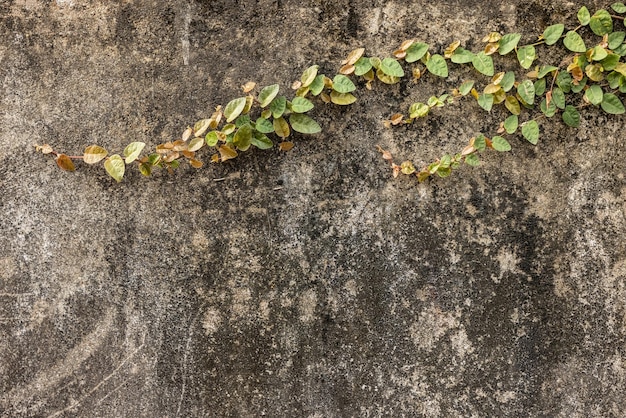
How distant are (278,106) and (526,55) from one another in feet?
3.28

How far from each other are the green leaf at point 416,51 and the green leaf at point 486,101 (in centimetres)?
29

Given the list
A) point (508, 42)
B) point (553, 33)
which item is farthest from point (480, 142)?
point (553, 33)

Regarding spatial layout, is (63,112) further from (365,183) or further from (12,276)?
(365,183)

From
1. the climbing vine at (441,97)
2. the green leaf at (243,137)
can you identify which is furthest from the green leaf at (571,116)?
the green leaf at (243,137)

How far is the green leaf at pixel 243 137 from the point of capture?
1900mm

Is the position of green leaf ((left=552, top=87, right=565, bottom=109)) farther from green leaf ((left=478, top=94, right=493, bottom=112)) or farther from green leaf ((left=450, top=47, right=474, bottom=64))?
green leaf ((left=450, top=47, right=474, bottom=64))

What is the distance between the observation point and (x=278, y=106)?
6.31ft

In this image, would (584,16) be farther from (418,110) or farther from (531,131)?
(418,110)

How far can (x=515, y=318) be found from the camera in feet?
6.29

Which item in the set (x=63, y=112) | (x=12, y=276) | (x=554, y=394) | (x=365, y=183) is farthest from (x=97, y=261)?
(x=554, y=394)

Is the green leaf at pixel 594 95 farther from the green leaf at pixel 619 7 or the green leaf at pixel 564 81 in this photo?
the green leaf at pixel 619 7

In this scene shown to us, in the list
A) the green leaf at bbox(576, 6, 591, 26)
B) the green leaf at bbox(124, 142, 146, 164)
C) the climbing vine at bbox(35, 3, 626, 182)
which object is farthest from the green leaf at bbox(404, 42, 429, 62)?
the green leaf at bbox(124, 142, 146, 164)

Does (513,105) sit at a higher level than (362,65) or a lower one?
lower

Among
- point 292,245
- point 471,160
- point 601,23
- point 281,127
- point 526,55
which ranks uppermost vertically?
point 601,23
